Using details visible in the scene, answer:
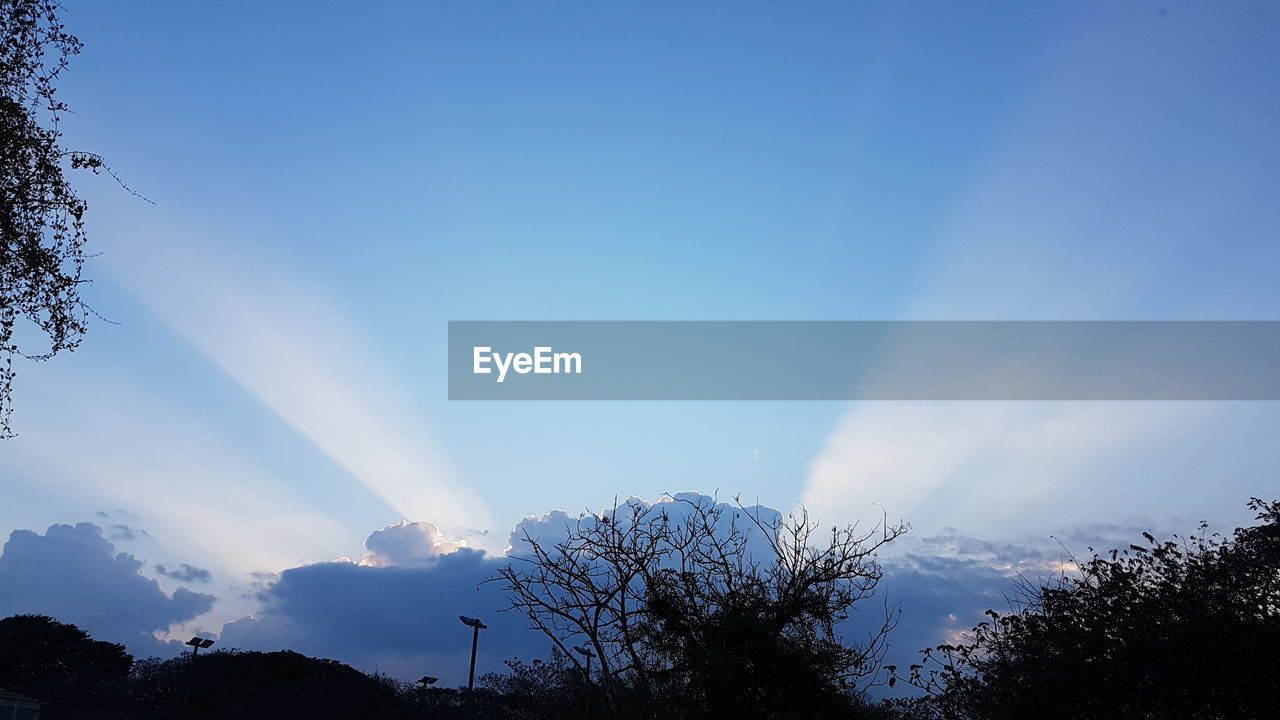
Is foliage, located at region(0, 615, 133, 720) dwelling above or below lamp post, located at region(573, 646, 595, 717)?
above

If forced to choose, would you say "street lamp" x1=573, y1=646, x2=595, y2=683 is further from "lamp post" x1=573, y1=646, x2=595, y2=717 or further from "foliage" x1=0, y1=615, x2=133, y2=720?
"foliage" x1=0, y1=615, x2=133, y2=720

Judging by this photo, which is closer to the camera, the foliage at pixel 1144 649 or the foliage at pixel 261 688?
the foliage at pixel 1144 649

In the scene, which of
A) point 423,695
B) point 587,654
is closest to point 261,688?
point 423,695

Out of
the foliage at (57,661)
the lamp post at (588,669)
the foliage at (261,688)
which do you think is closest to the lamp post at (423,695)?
the foliage at (261,688)

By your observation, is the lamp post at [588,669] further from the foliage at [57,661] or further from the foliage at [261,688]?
the foliage at [57,661]

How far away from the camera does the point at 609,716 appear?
39.1 ft

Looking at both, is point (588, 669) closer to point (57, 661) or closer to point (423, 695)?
point (423, 695)

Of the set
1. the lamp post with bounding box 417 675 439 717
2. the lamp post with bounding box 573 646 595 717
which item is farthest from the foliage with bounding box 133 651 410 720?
the lamp post with bounding box 573 646 595 717

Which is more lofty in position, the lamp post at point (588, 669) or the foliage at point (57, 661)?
the foliage at point (57, 661)

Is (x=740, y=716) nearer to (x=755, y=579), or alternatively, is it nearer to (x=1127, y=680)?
(x=755, y=579)

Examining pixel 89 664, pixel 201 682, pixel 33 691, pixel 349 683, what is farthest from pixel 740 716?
pixel 89 664

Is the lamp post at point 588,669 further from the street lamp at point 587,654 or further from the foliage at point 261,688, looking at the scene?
the foliage at point 261,688

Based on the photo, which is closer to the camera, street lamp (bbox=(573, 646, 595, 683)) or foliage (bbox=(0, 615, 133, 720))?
street lamp (bbox=(573, 646, 595, 683))

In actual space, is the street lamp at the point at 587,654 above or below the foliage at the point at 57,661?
below
